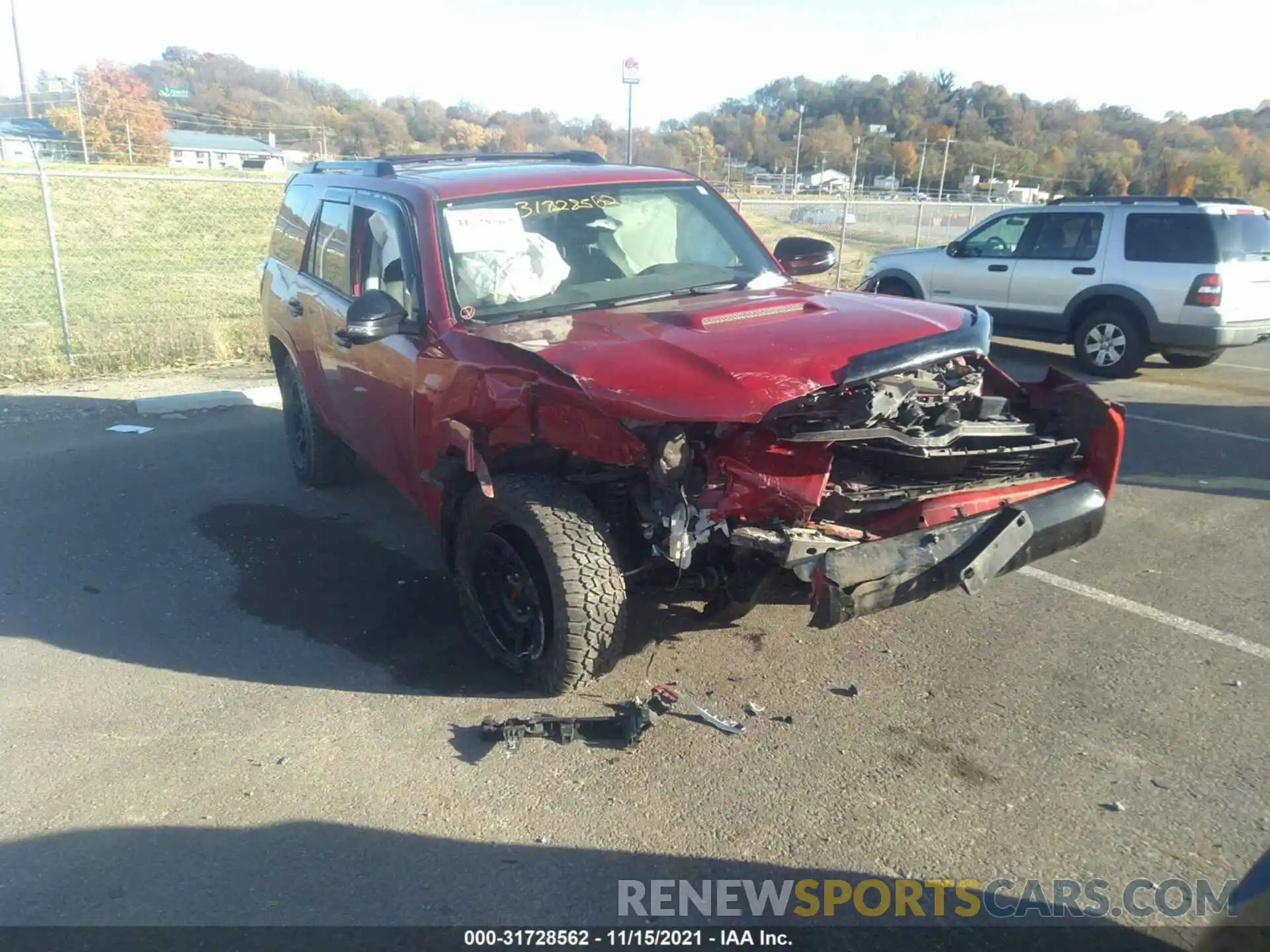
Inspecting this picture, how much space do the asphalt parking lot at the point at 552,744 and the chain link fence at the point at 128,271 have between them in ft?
17.4

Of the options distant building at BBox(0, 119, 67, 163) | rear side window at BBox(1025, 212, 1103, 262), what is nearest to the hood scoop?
rear side window at BBox(1025, 212, 1103, 262)

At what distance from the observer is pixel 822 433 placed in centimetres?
331

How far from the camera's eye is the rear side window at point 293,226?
597cm

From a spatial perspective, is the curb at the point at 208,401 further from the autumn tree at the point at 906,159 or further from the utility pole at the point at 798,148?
the autumn tree at the point at 906,159

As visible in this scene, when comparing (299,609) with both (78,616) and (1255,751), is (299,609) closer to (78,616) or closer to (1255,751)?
(78,616)

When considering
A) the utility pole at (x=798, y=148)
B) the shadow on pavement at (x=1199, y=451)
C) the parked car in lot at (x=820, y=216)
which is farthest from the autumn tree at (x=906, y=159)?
the shadow on pavement at (x=1199, y=451)

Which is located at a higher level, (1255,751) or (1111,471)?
(1111,471)

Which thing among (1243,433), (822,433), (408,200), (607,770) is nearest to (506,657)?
(607,770)

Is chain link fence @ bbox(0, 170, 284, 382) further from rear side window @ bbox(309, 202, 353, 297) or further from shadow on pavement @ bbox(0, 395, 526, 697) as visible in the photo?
rear side window @ bbox(309, 202, 353, 297)

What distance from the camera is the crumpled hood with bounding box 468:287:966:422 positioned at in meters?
3.21

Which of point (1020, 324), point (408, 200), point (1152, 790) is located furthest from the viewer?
point (1020, 324)

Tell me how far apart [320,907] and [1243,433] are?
7866 millimetres

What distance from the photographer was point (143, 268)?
22406 mm

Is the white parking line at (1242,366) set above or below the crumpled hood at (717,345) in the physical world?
below
